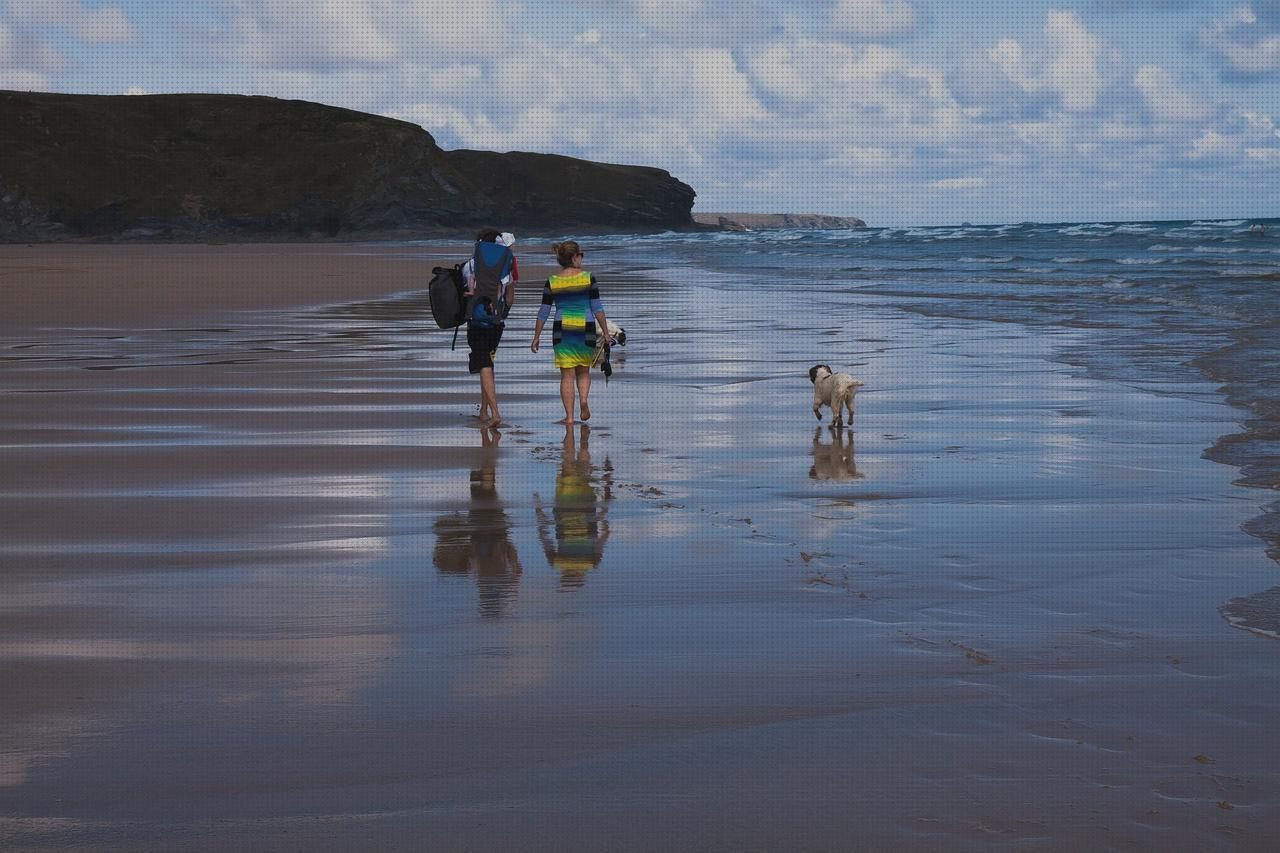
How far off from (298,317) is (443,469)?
45.6 feet

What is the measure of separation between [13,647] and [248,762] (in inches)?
56.2

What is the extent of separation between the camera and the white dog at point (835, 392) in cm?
971

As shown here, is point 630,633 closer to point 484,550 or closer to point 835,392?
point 484,550

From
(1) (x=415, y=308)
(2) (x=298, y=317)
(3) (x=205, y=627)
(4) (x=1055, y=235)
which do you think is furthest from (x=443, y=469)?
(4) (x=1055, y=235)

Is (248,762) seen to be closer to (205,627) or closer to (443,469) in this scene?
(205,627)

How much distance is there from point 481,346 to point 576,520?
4.33m

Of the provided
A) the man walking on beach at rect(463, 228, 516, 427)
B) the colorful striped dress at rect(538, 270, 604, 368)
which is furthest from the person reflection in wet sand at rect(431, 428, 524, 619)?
the man walking on beach at rect(463, 228, 516, 427)

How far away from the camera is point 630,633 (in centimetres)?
472

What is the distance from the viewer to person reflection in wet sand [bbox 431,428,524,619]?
5250 mm

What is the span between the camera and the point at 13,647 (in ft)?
14.8

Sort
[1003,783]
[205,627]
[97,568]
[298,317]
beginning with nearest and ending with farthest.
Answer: [1003,783] → [205,627] → [97,568] → [298,317]

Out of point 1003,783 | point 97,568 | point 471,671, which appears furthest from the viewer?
point 97,568

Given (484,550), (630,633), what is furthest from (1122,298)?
(630,633)

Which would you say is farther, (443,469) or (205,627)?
(443,469)
